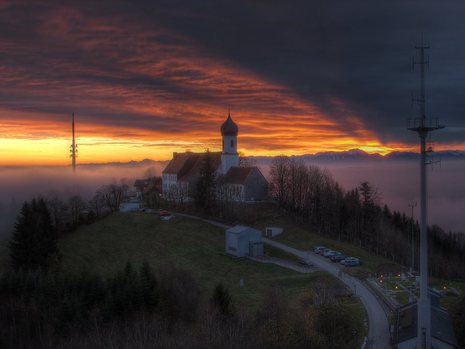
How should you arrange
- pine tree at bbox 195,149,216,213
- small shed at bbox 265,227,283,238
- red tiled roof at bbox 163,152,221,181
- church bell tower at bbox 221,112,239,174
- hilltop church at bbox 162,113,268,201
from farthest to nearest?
red tiled roof at bbox 163,152,221,181, church bell tower at bbox 221,112,239,174, hilltop church at bbox 162,113,268,201, pine tree at bbox 195,149,216,213, small shed at bbox 265,227,283,238

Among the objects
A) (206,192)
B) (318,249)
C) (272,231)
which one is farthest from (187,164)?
(318,249)

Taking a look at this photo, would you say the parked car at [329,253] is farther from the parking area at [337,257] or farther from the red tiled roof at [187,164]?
the red tiled roof at [187,164]

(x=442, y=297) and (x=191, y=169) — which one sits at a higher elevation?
(x=191, y=169)

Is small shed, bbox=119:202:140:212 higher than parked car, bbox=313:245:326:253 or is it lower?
higher

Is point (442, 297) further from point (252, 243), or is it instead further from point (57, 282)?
point (57, 282)

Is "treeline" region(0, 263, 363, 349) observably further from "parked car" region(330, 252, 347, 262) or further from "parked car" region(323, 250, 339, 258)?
"parked car" region(323, 250, 339, 258)

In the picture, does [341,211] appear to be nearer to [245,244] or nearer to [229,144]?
[245,244]

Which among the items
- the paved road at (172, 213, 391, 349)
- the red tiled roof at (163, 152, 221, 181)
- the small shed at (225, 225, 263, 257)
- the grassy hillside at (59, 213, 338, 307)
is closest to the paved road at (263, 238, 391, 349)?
the paved road at (172, 213, 391, 349)

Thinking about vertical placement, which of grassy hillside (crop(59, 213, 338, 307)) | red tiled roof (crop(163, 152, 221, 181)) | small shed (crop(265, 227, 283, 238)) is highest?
red tiled roof (crop(163, 152, 221, 181))

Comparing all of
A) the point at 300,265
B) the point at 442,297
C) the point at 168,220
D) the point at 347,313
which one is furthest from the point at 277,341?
the point at 168,220
